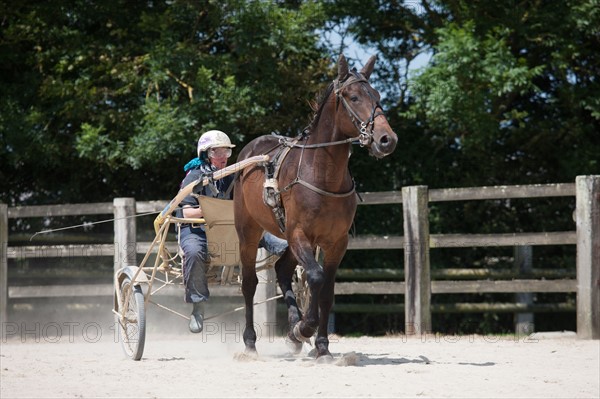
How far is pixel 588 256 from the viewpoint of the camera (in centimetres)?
936

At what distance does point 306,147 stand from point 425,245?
343 centimetres

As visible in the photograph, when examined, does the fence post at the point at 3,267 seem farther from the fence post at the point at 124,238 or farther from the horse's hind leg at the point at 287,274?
the horse's hind leg at the point at 287,274

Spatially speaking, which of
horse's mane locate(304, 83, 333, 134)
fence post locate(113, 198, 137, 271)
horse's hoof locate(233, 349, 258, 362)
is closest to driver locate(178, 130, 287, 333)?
horse's hoof locate(233, 349, 258, 362)

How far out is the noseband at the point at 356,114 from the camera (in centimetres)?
648

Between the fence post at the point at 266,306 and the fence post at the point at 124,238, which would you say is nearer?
the fence post at the point at 266,306

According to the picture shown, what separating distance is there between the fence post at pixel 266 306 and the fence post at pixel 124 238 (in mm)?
1563

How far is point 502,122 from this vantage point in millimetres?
12305

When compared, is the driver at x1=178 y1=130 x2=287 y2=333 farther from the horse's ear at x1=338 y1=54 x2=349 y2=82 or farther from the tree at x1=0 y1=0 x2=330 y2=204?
the tree at x1=0 y1=0 x2=330 y2=204

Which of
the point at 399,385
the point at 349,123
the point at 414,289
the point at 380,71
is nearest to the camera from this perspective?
the point at 399,385

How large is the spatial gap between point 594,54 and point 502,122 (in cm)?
153

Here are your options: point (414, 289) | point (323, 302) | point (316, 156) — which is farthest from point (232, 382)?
point (414, 289)

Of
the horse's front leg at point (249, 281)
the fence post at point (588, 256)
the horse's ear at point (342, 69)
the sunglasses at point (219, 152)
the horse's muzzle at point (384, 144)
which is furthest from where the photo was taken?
the fence post at point (588, 256)

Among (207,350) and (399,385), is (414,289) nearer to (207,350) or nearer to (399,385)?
(207,350)

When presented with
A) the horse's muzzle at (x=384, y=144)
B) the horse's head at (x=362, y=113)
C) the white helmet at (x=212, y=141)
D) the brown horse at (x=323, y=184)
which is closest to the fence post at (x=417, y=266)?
the white helmet at (x=212, y=141)
